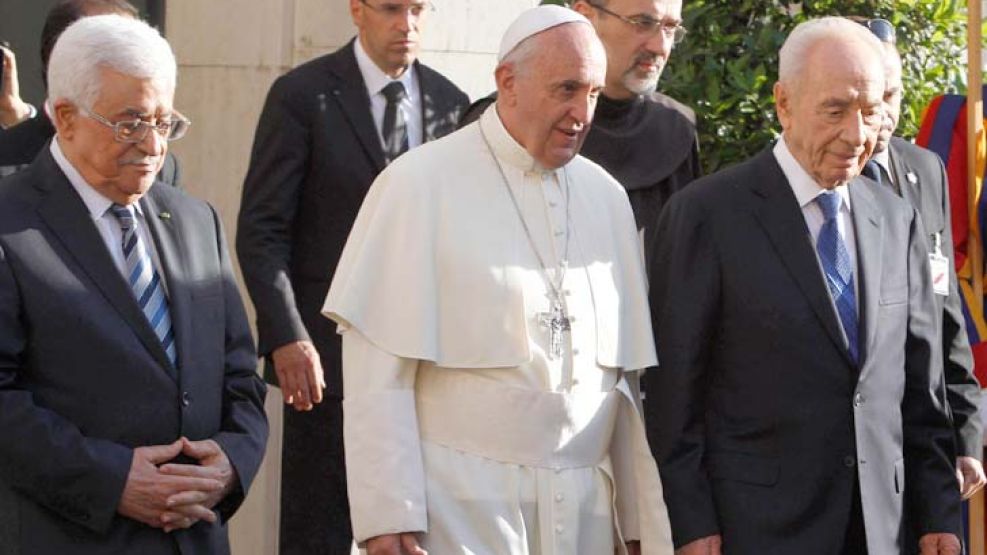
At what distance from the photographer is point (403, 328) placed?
5281 millimetres

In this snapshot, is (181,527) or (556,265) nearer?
A: (181,527)

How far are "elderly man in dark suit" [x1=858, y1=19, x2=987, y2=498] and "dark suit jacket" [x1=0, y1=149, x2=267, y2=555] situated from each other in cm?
211

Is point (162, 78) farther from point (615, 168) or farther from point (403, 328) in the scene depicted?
point (615, 168)

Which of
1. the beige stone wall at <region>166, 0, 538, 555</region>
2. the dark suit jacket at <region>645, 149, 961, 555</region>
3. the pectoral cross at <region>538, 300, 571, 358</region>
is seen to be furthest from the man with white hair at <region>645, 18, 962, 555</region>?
the beige stone wall at <region>166, 0, 538, 555</region>

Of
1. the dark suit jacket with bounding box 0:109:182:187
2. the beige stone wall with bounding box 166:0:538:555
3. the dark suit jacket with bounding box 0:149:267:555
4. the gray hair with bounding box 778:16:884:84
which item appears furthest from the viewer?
the beige stone wall with bounding box 166:0:538:555

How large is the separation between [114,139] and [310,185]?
167 centimetres

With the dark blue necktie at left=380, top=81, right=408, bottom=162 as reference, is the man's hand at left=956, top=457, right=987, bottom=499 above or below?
below

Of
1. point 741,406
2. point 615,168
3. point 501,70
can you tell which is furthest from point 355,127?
point 741,406

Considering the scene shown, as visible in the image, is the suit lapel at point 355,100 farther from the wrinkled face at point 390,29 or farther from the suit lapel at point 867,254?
the suit lapel at point 867,254

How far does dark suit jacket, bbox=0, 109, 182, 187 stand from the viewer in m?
6.06

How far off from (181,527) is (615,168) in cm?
197

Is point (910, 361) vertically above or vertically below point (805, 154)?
below

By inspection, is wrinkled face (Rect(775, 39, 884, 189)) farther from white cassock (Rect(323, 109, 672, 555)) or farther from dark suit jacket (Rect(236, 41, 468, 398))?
dark suit jacket (Rect(236, 41, 468, 398))

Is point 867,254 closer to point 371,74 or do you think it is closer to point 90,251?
point 371,74
